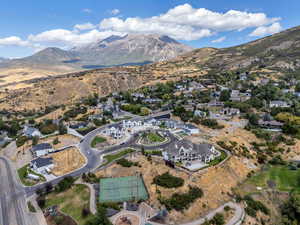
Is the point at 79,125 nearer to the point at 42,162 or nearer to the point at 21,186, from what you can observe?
the point at 42,162

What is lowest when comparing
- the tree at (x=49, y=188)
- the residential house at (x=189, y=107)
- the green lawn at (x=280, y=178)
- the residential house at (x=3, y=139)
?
the green lawn at (x=280, y=178)

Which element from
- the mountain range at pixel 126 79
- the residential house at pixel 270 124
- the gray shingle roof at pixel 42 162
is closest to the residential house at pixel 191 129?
the residential house at pixel 270 124

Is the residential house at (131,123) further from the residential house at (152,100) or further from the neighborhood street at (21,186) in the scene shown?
the residential house at (152,100)

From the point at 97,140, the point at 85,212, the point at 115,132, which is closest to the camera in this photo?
the point at 85,212

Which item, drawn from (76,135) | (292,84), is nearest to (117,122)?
(76,135)

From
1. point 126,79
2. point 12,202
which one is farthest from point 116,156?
point 126,79

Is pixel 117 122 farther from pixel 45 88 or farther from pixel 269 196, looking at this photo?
pixel 45 88
